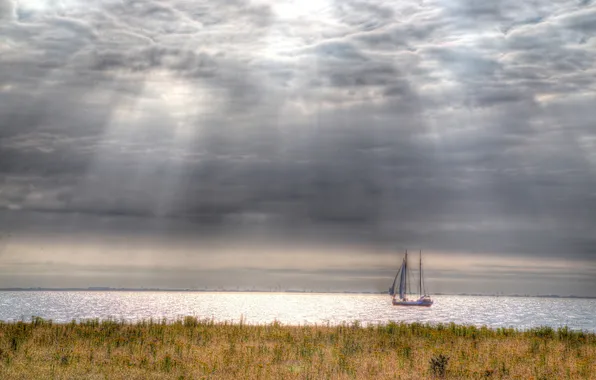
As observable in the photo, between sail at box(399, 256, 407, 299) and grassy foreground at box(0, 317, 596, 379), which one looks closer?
grassy foreground at box(0, 317, 596, 379)

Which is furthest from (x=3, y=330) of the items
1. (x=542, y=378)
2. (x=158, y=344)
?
(x=542, y=378)

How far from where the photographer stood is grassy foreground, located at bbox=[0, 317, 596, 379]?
2105 cm

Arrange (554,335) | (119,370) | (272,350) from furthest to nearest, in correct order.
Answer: (554,335)
(272,350)
(119,370)

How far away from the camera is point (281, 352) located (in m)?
26.0

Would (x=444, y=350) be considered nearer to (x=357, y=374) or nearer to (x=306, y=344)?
(x=306, y=344)

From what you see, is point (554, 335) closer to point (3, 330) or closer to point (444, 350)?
point (444, 350)

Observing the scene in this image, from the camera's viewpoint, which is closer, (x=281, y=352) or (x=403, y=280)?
(x=281, y=352)

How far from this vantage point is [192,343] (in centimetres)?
2869

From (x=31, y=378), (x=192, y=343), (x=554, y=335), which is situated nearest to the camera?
(x=31, y=378)

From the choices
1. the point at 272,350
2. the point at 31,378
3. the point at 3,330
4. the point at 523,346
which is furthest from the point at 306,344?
Answer: the point at 3,330

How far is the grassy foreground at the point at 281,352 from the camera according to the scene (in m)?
21.0

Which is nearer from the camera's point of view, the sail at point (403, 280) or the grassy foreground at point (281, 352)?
the grassy foreground at point (281, 352)

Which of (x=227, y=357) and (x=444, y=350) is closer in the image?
(x=227, y=357)

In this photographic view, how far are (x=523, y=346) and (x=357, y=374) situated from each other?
40.5 ft
